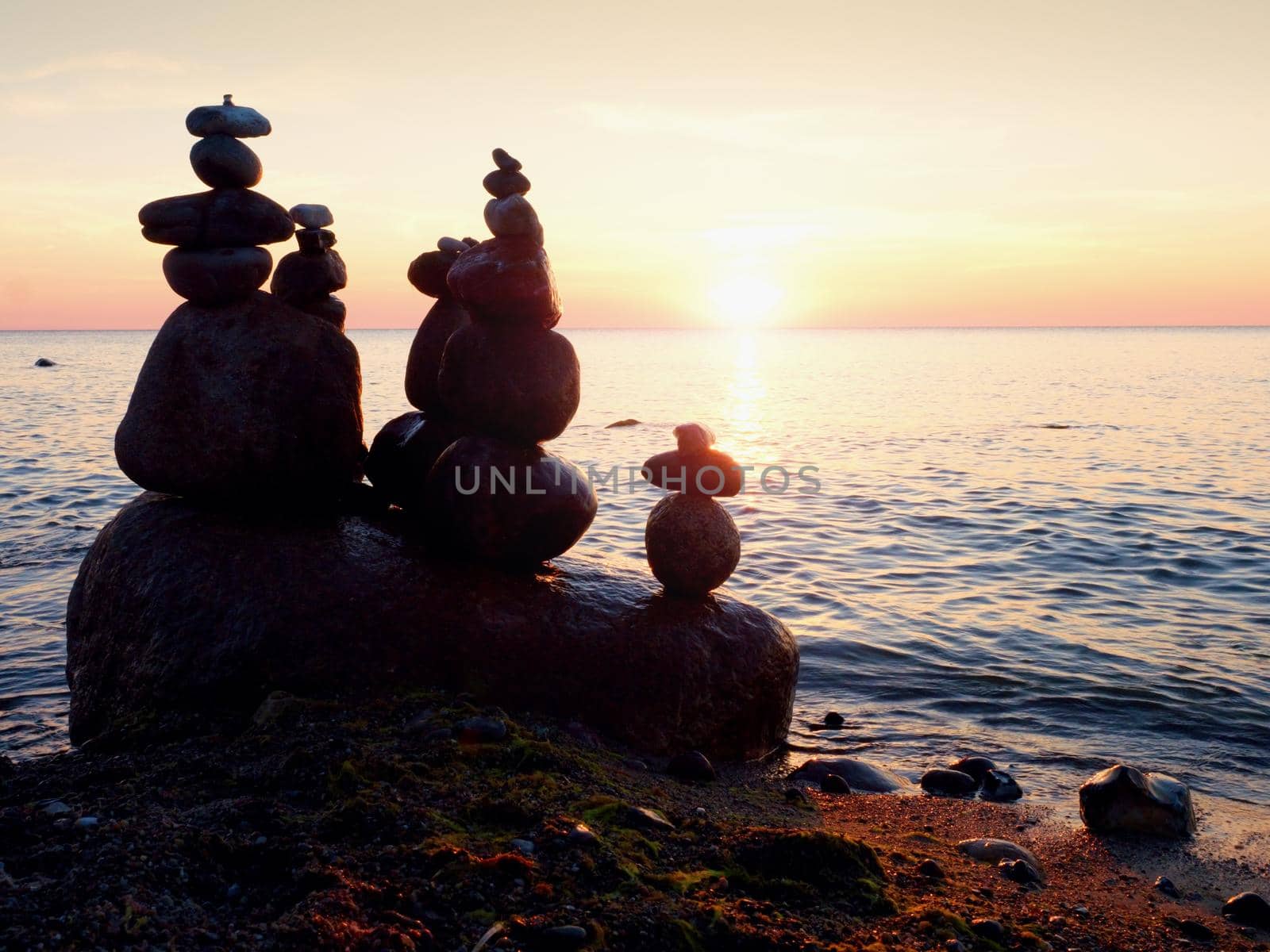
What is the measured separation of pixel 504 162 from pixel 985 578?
951 centimetres

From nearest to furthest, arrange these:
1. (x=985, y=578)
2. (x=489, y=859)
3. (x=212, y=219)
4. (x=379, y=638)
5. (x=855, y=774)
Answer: (x=489, y=859)
(x=379, y=638)
(x=855, y=774)
(x=212, y=219)
(x=985, y=578)

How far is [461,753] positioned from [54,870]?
2261 mm

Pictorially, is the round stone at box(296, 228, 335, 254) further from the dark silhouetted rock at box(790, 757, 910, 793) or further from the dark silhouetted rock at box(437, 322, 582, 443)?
the dark silhouetted rock at box(790, 757, 910, 793)

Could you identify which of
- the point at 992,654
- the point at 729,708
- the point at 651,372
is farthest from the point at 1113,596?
the point at 651,372

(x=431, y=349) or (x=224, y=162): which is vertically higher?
(x=224, y=162)

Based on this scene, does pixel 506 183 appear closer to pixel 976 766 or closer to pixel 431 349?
pixel 431 349

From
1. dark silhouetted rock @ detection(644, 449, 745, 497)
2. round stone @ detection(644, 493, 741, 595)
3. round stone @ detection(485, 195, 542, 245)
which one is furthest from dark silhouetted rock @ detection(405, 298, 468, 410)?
round stone @ detection(644, 493, 741, 595)

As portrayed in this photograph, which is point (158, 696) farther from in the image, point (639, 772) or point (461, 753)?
point (639, 772)

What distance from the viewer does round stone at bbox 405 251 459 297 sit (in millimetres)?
9125

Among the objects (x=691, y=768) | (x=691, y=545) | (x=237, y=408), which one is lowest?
(x=691, y=768)

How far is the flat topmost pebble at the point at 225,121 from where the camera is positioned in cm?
802

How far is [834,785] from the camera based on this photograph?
7.55 metres

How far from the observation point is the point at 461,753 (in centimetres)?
605

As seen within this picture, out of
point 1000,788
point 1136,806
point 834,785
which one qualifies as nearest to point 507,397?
point 834,785
